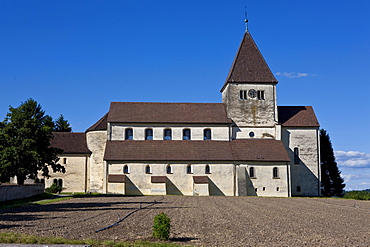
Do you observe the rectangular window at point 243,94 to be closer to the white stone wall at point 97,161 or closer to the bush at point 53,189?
the white stone wall at point 97,161

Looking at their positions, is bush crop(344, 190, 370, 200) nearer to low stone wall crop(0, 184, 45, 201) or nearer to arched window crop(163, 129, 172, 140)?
arched window crop(163, 129, 172, 140)

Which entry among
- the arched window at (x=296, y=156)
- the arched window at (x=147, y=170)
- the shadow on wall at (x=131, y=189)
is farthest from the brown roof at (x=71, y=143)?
the arched window at (x=296, y=156)

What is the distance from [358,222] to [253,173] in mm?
33883

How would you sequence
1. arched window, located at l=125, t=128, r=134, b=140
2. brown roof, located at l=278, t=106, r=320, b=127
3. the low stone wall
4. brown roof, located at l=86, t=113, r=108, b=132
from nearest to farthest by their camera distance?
the low stone wall, arched window, located at l=125, t=128, r=134, b=140, brown roof, located at l=86, t=113, r=108, b=132, brown roof, located at l=278, t=106, r=320, b=127

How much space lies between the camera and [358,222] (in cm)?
2392

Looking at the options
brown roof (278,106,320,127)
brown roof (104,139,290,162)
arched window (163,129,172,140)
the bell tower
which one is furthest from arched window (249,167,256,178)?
arched window (163,129,172,140)

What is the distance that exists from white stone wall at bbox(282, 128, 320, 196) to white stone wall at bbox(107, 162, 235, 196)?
968 cm

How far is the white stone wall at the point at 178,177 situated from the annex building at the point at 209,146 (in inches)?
5.0

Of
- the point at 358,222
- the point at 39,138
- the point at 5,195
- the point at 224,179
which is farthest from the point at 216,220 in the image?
the point at 224,179

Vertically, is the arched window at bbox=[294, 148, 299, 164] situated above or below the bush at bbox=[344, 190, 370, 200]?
above

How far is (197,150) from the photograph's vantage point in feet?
193

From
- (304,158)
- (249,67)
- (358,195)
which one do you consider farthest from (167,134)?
(358,195)

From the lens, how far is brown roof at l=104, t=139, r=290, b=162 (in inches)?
2263

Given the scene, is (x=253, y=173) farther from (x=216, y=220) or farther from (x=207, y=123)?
(x=216, y=220)
